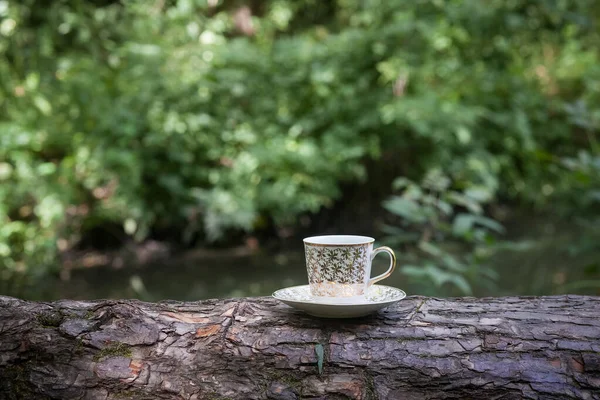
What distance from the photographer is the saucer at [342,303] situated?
1081 millimetres

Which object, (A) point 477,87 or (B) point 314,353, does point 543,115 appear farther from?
(B) point 314,353

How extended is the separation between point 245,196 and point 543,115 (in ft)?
11.8

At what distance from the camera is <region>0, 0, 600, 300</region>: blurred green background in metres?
4.93

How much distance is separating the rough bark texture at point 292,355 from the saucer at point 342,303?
0.04 metres

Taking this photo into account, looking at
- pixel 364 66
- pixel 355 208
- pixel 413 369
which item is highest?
pixel 364 66

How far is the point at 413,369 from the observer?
1.07m

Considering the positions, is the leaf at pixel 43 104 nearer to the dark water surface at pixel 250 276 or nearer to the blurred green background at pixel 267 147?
the blurred green background at pixel 267 147

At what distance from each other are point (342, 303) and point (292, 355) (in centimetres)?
14

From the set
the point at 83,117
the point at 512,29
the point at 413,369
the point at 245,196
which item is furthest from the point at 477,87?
the point at 413,369

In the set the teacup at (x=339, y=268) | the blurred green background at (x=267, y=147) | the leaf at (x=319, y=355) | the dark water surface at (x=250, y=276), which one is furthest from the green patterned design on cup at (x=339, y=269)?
the blurred green background at (x=267, y=147)

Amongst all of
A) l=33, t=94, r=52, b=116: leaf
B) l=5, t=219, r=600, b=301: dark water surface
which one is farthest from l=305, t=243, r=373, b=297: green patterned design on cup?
l=33, t=94, r=52, b=116: leaf

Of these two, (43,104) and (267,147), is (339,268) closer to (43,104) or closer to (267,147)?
(267,147)

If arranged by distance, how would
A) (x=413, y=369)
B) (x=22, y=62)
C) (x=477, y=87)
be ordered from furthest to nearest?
(x=477, y=87) < (x=22, y=62) < (x=413, y=369)

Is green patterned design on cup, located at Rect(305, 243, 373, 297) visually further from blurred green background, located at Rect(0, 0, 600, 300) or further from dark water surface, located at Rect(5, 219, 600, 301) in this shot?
blurred green background, located at Rect(0, 0, 600, 300)
